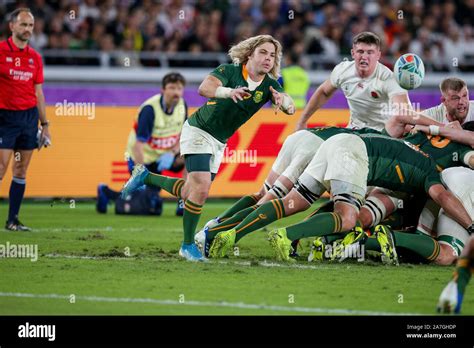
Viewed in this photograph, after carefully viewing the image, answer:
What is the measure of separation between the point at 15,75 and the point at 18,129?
69 centimetres

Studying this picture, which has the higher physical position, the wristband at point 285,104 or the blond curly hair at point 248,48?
the blond curly hair at point 248,48

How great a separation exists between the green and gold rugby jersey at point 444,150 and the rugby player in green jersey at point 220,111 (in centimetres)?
160

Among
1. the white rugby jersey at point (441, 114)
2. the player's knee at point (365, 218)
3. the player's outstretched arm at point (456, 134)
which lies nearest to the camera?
the player's knee at point (365, 218)

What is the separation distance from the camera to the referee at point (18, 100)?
11969 millimetres

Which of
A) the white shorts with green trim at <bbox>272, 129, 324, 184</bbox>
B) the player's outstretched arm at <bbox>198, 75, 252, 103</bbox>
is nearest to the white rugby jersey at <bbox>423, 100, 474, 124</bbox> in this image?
the white shorts with green trim at <bbox>272, 129, 324, 184</bbox>

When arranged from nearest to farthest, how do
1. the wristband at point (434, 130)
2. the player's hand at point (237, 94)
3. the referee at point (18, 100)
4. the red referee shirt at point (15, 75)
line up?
the player's hand at point (237, 94) < the wristband at point (434, 130) < the referee at point (18, 100) < the red referee shirt at point (15, 75)

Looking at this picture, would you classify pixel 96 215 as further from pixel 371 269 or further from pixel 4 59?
pixel 371 269

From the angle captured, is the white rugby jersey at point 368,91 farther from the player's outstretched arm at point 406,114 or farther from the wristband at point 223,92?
the wristband at point 223,92

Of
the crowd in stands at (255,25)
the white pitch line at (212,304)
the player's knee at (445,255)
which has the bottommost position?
the white pitch line at (212,304)

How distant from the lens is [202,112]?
9.95m

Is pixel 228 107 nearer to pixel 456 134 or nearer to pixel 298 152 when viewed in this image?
pixel 298 152

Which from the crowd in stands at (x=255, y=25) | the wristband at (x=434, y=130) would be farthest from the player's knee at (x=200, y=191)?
the crowd in stands at (x=255, y=25)

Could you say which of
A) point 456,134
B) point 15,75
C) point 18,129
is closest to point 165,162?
point 18,129
